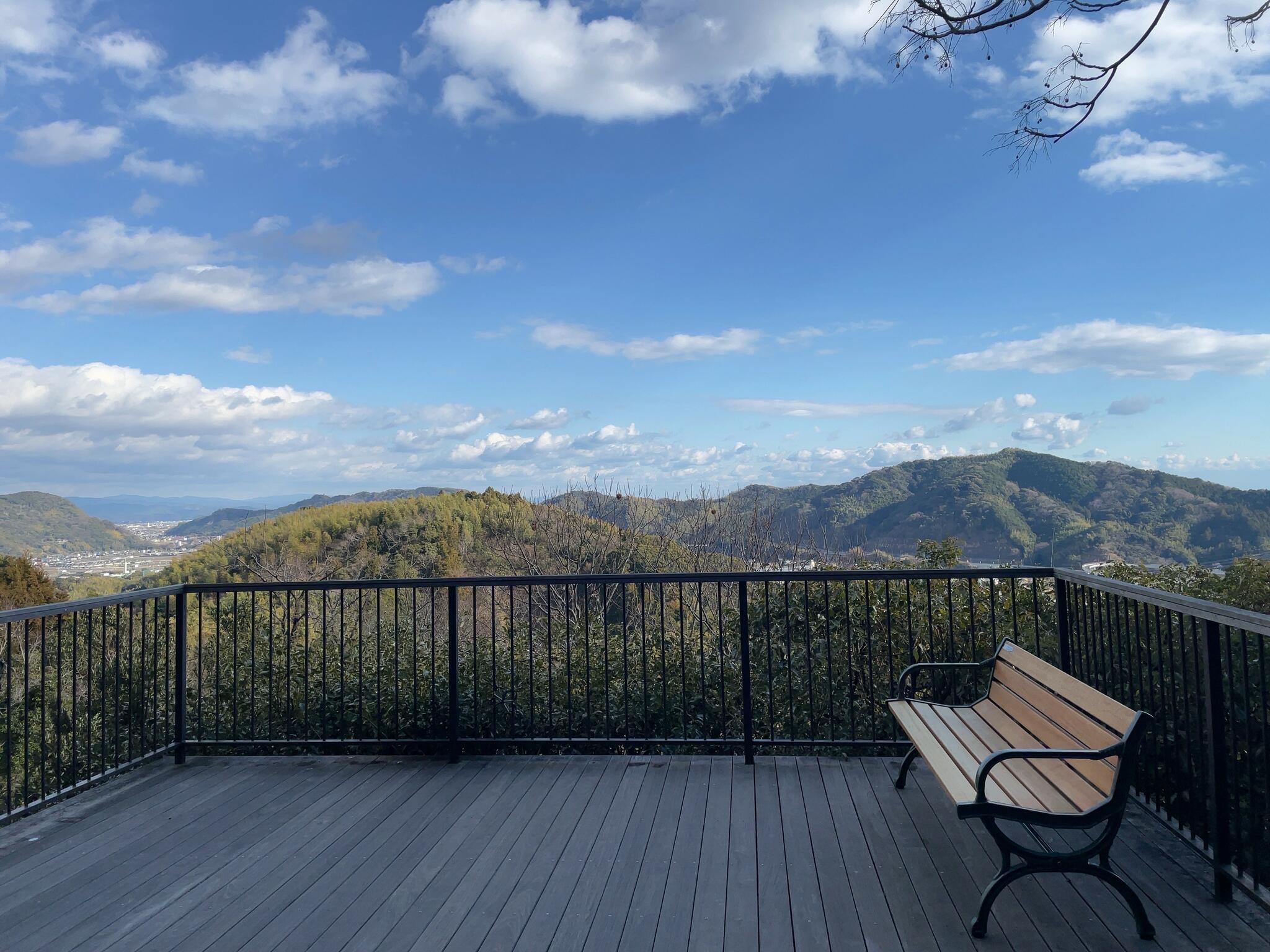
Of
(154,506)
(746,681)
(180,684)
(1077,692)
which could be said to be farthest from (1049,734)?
(154,506)

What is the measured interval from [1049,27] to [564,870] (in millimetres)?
4250

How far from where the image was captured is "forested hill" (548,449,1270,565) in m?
8.74

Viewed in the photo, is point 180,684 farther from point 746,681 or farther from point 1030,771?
point 1030,771

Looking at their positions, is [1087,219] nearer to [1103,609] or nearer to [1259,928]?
[1103,609]

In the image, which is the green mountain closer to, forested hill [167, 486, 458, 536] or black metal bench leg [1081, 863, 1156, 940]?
forested hill [167, 486, 458, 536]

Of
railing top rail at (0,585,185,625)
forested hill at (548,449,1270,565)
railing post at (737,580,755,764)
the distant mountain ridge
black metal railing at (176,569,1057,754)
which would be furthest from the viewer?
Result: the distant mountain ridge

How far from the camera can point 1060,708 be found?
2391mm

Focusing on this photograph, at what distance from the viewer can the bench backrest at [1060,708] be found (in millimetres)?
2057

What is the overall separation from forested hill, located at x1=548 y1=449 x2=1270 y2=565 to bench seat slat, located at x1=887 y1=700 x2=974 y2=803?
4.36 meters

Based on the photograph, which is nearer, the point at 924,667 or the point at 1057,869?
the point at 1057,869

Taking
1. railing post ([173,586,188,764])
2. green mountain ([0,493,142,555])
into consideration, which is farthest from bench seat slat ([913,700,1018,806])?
green mountain ([0,493,142,555])

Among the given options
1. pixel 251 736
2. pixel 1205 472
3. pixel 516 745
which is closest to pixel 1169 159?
pixel 1205 472

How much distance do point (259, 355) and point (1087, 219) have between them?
17.8 meters

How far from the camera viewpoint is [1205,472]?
992 cm
